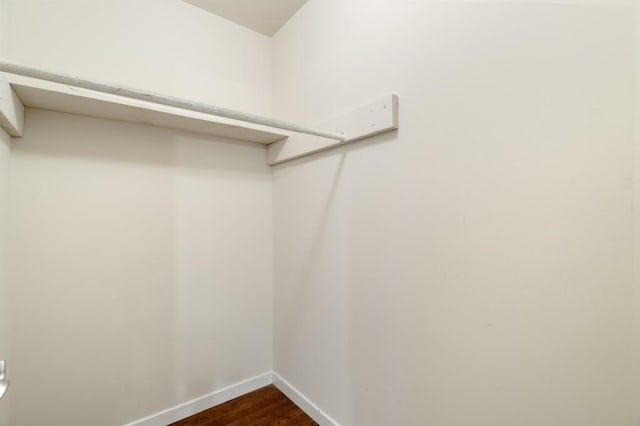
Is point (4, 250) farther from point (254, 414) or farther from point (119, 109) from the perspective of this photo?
point (254, 414)

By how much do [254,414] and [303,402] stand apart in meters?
0.34

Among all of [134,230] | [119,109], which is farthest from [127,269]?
[119,109]

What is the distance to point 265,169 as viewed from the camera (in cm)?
220

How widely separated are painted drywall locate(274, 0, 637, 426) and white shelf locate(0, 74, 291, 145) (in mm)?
630

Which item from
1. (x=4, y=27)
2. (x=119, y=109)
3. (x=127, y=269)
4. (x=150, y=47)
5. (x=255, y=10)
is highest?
(x=255, y=10)

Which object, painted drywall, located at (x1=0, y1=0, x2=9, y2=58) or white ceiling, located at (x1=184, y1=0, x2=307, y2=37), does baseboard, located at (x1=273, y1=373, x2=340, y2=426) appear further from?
white ceiling, located at (x1=184, y1=0, x2=307, y2=37)

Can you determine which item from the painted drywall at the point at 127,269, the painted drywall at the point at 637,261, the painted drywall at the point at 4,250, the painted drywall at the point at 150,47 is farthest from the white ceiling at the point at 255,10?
the painted drywall at the point at 637,261

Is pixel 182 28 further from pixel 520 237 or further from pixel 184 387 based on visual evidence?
pixel 184 387

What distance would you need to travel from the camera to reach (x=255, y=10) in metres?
1.93

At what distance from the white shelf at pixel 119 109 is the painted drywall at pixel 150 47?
197 mm

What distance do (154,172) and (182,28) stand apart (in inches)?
39.4

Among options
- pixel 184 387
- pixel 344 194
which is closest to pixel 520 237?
pixel 344 194

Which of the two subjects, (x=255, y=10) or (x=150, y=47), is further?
(x=255, y=10)

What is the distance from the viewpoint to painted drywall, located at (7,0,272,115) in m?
1.39
